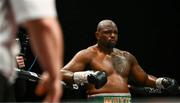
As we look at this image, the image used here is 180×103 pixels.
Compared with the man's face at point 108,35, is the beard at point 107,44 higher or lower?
lower

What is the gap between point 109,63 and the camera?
3.65m

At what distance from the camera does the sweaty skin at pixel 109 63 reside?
138 inches

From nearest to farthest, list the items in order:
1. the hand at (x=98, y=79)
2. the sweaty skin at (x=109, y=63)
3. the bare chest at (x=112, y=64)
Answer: the hand at (x=98, y=79) < the sweaty skin at (x=109, y=63) < the bare chest at (x=112, y=64)

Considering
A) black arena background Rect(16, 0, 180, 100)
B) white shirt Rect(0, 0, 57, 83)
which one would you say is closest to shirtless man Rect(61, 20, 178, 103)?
black arena background Rect(16, 0, 180, 100)

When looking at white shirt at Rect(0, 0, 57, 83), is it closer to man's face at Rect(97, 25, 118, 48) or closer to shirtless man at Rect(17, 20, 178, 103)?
shirtless man at Rect(17, 20, 178, 103)

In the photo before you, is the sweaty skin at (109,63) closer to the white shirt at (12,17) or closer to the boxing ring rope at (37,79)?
the boxing ring rope at (37,79)

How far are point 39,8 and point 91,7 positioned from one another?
11.5 ft

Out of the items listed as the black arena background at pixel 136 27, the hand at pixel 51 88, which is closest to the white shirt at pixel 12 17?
the hand at pixel 51 88

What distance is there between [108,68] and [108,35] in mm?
252

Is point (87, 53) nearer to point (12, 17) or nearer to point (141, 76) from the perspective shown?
point (141, 76)

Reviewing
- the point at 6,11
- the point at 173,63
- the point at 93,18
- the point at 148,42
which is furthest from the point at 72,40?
the point at 6,11

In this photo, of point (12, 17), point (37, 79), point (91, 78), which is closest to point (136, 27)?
point (91, 78)

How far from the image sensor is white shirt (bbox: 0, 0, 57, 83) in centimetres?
90

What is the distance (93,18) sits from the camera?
4387 mm
